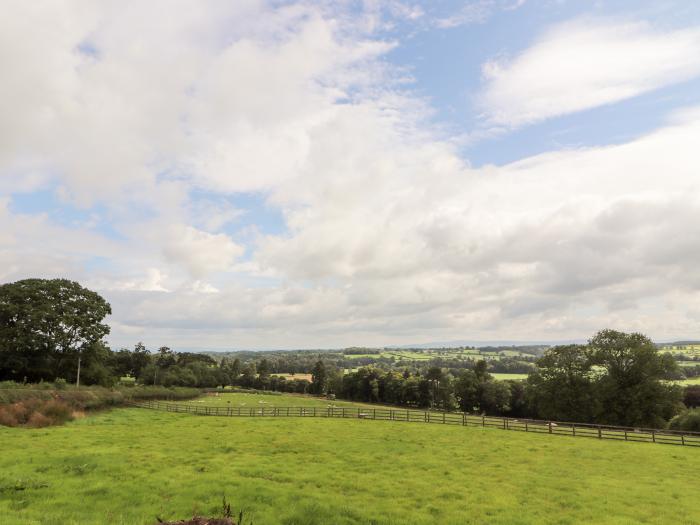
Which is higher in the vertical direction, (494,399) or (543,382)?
(543,382)

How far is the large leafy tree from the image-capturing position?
5525cm

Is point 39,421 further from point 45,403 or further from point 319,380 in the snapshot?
point 319,380

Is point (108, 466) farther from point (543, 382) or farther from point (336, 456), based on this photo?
point (543, 382)

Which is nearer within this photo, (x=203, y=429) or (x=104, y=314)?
(x=203, y=429)

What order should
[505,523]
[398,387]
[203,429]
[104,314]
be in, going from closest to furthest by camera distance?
[505,523] → [203,429] → [104,314] → [398,387]

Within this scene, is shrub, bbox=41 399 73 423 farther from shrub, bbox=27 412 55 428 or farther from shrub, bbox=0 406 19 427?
shrub, bbox=0 406 19 427

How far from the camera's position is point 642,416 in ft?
164

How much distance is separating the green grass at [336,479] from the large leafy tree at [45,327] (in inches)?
1354

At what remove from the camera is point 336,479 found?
56.5 ft

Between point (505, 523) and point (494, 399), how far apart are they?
78788 millimetres

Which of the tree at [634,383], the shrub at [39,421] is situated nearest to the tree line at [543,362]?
the tree at [634,383]

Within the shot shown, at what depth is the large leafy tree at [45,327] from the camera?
55.2m

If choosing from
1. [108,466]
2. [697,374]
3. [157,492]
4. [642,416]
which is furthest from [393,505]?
[697,374]

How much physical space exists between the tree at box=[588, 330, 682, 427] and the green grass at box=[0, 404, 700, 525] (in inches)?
972
